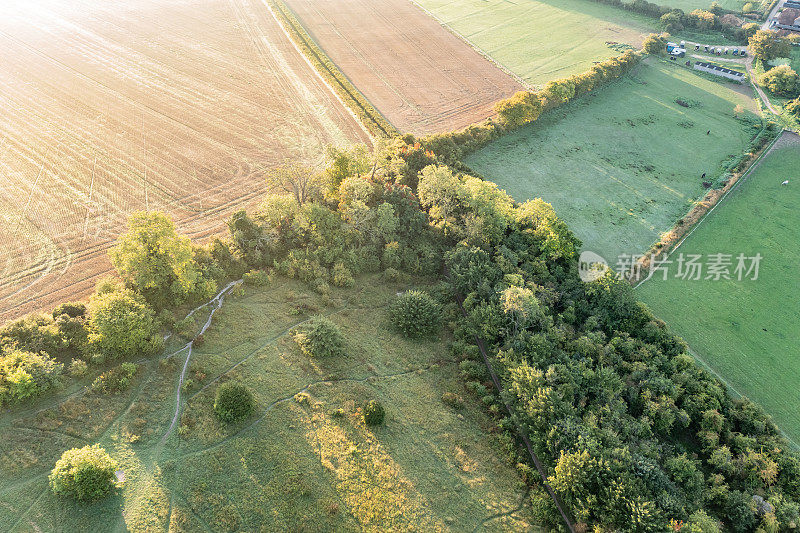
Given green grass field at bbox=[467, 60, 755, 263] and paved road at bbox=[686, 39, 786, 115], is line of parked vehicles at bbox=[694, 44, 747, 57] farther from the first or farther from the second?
green grass field at bbox=[467, 60, 755, 263]

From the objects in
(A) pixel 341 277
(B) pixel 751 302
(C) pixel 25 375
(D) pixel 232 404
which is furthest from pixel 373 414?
(B) pixel 751 302

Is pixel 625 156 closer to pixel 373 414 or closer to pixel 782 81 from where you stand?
pixel 782 81

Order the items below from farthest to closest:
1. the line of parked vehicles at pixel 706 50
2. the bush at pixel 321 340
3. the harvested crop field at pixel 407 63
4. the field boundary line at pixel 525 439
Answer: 1. the line of parked vehicles at pixel 706 50
2. the harvested crop field at pixel 407 63
3. the bush at pixel 321 340
4. the field boundary line at pixel 525 439

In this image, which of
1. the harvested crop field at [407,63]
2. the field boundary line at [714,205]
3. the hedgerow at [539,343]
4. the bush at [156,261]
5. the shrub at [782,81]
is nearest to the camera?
the hedgerow at [539,343]

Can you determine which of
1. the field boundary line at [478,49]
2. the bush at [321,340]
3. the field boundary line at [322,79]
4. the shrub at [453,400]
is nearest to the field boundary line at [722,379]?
the shrub at [453,400]

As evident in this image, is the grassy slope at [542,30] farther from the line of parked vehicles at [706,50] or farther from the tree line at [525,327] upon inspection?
the tree line at [525,327]

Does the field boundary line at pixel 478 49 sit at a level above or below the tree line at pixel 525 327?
above
